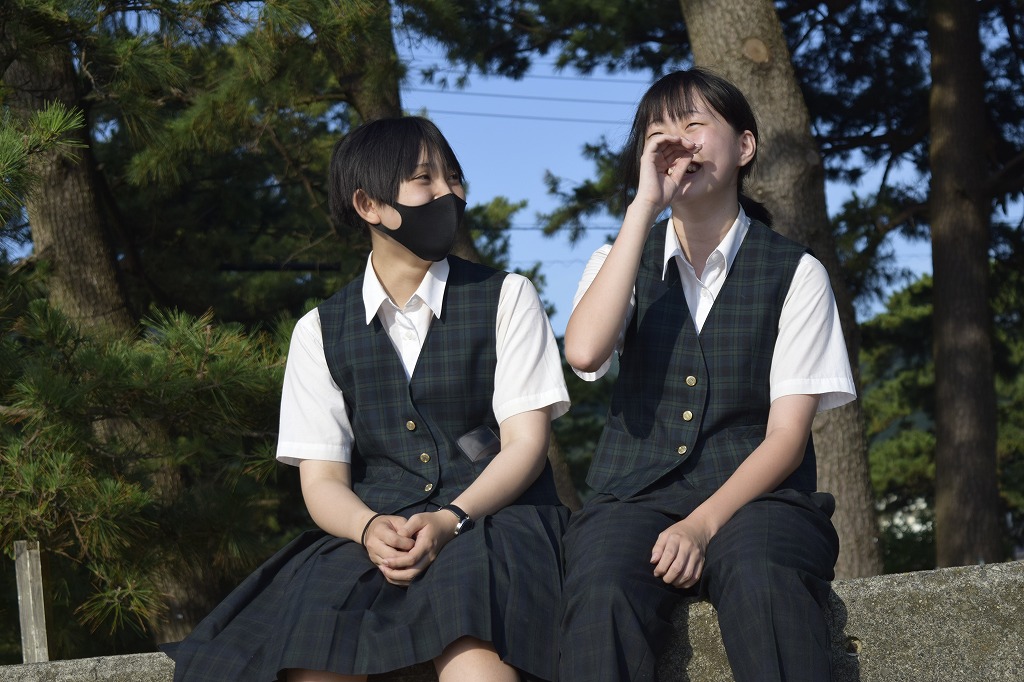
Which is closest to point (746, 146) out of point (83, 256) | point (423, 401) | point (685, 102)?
point (685, 102)

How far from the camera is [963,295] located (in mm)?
8023

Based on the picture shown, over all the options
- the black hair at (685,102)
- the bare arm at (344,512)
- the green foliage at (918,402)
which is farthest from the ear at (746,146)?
the green foliage at (918,402)

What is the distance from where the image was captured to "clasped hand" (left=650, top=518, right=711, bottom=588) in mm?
2084

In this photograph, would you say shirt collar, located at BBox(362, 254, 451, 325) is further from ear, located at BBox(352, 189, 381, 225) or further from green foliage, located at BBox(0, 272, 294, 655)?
green foliage, located at BBox(0, 272, 294, 655)

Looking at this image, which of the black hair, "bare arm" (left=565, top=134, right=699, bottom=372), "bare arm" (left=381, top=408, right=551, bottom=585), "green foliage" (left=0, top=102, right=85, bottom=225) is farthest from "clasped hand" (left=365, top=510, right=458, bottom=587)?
"green foliage" (left=0, top=102, right=85, bottom=225)

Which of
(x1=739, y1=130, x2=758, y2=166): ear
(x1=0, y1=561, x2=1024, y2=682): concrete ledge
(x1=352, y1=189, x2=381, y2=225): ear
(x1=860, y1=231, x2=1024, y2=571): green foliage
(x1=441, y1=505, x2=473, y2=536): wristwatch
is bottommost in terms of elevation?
(x1=860, y1=231, x2=1024, y2=571): green foliage

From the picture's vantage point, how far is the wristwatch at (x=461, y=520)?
7.40 feet

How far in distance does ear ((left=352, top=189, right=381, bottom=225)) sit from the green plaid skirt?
80cm

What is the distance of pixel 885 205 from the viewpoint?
9047 millimetres

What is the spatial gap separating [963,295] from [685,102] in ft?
20.1

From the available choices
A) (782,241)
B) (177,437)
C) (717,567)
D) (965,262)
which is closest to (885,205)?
(965,262)

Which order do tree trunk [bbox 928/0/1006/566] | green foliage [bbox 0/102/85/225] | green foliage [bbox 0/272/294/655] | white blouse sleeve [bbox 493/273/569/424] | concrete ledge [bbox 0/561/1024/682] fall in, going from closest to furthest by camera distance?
concrete ledge [bbox 0/561/1024/682] → white blouse sleeve [bbox 493/273/569/424] → green foliage [bbox 0/102/85/225] → green foliage [bbox 0/272/294/655] → tree trunk [bbox 928/0/1006/566]

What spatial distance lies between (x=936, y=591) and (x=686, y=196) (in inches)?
39.8

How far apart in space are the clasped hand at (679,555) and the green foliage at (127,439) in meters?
2.06
